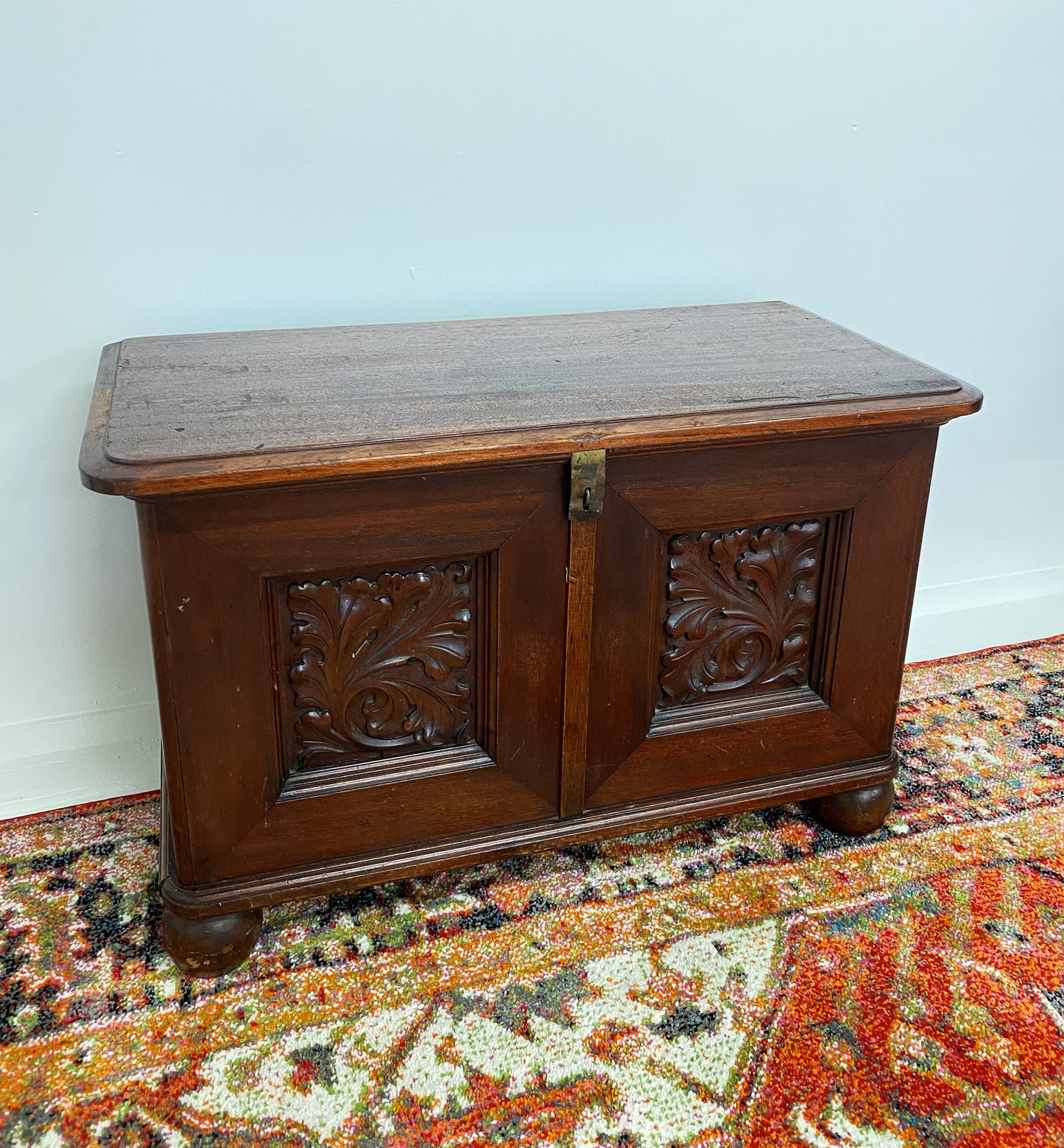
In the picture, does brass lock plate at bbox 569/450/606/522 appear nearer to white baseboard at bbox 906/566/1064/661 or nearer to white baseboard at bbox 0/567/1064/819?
white baseboard at bbox 0/567/1064/819

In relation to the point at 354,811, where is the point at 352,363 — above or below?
above

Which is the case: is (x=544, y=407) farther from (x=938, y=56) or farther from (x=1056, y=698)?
(x=1056, y=698)

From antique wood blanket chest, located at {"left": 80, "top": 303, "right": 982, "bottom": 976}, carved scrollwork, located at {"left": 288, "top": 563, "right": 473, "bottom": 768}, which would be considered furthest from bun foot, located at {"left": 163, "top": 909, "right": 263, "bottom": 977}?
carved scrollwork, located at {"left": 288, "top": 563, "right": 473, "bottom": 768}

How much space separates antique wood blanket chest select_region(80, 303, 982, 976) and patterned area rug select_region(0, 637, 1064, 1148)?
0.36 feet

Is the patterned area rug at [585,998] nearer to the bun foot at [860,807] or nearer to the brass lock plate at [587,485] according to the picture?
the bun foot at [860,807]

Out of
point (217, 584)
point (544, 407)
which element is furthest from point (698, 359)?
point (217, 584)

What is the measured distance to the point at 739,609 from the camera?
148cm

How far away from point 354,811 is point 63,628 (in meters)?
0.61

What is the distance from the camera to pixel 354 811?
1407 mm

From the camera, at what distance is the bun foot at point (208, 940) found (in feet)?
4.57

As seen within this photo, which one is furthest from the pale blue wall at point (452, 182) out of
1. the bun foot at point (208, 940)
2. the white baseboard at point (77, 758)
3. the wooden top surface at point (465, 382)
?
the bun foot at point (208, 940)

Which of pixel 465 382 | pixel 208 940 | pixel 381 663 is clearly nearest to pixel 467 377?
pixel 465 382

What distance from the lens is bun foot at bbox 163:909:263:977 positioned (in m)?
1.39

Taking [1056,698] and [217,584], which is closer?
[217,584]
